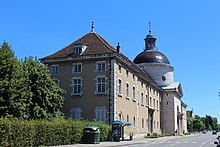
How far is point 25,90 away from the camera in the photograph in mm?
32406

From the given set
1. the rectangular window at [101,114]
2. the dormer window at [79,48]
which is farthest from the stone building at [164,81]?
the rectangular window at [101,114]

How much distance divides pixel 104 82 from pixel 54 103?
7238 millimetres

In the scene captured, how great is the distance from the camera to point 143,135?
55.0 metres

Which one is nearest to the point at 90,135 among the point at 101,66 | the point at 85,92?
the point at 85,92

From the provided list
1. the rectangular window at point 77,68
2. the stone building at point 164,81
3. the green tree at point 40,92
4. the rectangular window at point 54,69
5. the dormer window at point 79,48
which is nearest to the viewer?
the green tree at point 40,92

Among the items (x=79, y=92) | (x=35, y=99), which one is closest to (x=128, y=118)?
(x=79, y=92)

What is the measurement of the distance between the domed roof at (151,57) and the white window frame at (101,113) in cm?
3733

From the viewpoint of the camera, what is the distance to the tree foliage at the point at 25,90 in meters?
30.7

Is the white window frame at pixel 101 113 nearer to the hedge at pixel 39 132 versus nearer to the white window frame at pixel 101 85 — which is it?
the white window frame at pixel 101 85

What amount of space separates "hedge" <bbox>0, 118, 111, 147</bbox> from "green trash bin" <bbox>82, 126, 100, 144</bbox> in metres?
0.44

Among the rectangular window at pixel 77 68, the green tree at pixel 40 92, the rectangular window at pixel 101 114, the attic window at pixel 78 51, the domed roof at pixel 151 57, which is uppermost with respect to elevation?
the domed roof at pixel 151 57

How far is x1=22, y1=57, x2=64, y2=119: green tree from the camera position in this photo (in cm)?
3500

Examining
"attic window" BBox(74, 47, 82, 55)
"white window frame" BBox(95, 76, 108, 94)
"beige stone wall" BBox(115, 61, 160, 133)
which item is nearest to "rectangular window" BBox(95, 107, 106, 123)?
"beige stone wall" BBox(115, 61, 160, 133)

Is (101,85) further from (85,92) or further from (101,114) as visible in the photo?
(101,114)
